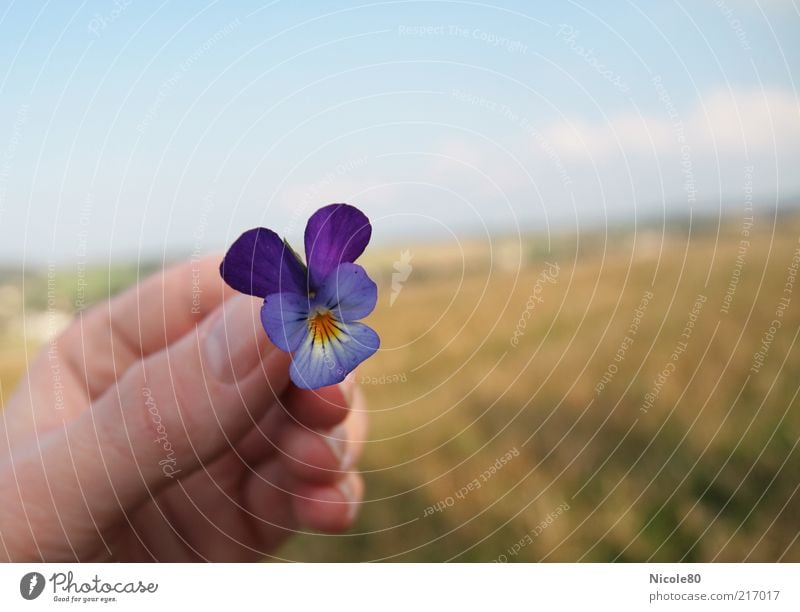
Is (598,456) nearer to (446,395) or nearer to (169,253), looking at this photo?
(446,395)

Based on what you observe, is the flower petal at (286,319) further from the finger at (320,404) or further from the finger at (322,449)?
the finger at (322,449)

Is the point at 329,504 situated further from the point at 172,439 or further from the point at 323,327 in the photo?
the point at 323,327

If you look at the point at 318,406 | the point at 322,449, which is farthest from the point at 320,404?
the point at 322,449

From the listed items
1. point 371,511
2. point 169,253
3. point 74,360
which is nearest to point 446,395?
point 371,511

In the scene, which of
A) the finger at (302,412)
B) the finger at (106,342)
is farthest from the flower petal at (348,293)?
the finger at (106,342)
